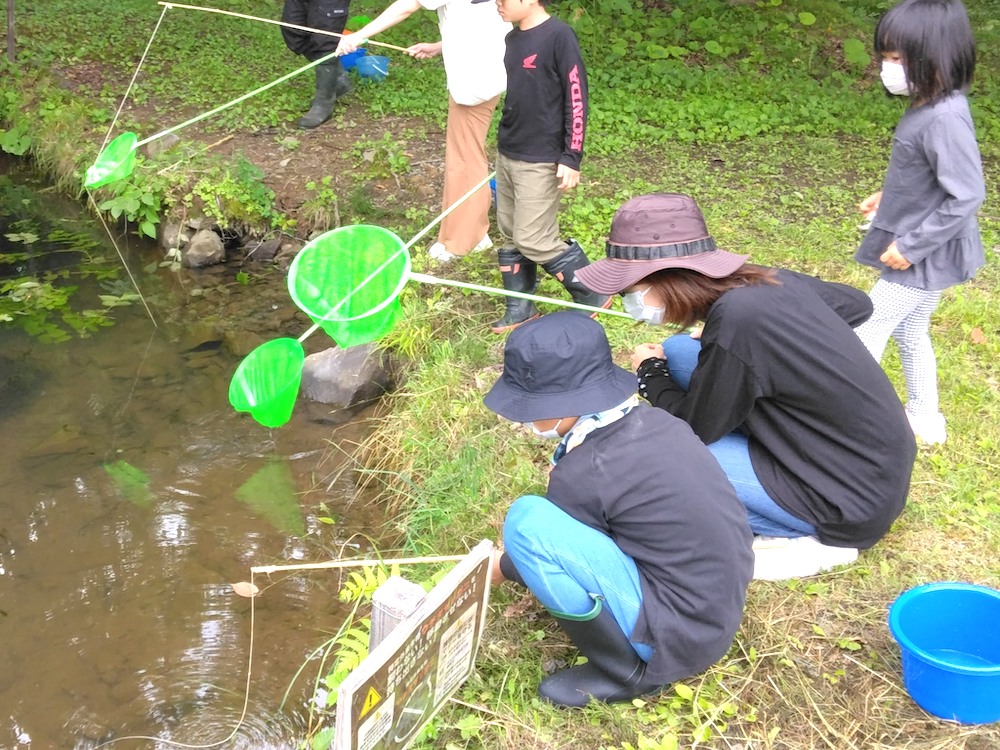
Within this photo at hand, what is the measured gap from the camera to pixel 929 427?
3.36 meters

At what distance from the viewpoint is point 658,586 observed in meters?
2.26

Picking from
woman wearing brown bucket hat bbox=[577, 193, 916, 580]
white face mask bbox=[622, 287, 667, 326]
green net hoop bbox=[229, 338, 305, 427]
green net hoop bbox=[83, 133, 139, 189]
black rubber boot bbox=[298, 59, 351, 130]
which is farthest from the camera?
black rubber boot bbox=[298, 59, 351, 130]

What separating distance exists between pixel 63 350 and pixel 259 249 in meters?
1.35

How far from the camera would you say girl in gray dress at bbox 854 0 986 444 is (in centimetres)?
279

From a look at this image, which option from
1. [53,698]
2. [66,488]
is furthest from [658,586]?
[66,488]

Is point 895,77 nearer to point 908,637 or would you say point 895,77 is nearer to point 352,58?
point 908,637

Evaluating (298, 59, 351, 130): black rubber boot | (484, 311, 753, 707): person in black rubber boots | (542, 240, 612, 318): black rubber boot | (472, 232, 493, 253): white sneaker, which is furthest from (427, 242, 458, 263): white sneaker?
(484, 311, 753, 707): person in black rubber boots

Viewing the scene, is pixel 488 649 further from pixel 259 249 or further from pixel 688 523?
pixel 259 249

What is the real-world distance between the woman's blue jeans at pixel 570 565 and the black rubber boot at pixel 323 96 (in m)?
4.78

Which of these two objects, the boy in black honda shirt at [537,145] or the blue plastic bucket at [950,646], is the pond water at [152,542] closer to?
the boy in black honda shirt at [537,145]

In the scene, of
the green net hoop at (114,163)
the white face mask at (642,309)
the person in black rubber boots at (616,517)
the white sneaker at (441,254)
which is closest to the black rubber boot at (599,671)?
the person in black rubber boots at (616,517)

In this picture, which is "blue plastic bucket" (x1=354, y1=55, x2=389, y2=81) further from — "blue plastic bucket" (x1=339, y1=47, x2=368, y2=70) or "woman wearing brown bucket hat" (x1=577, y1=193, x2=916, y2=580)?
"woman wearing brown bucket hat" (x1=577, y1=193, x2=916, y2=580)

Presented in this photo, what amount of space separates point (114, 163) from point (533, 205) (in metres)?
1.98

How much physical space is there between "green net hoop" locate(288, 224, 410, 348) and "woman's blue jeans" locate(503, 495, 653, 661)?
1184 millimetres
